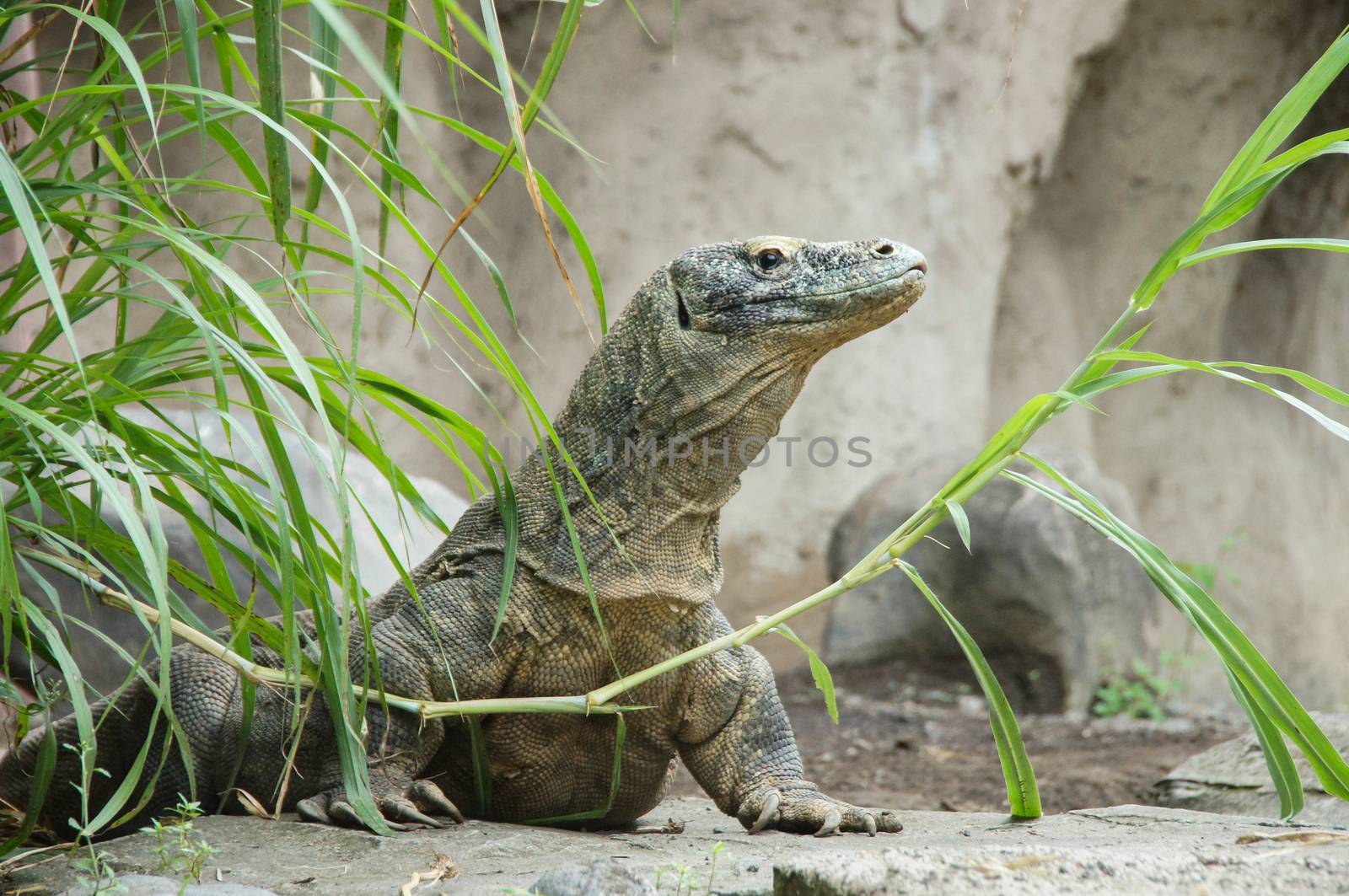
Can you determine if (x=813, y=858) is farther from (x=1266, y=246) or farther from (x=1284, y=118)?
(x=1284, y=118)

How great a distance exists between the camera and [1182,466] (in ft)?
40.9

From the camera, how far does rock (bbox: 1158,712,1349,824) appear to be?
→ 4082 mm

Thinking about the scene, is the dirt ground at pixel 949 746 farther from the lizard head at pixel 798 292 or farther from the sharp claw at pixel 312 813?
the sharp claw at pixel 312 813

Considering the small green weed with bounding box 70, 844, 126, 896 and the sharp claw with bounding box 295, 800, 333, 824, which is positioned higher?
the small green weed with bounding box 70, 844, 126, 896

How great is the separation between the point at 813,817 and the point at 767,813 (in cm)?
12

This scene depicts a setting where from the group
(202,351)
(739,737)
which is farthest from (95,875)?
(739,737)

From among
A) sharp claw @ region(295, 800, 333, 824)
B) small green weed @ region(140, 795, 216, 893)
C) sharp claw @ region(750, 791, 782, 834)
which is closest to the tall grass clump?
small green weed @ region(140, 795, 216, 893)

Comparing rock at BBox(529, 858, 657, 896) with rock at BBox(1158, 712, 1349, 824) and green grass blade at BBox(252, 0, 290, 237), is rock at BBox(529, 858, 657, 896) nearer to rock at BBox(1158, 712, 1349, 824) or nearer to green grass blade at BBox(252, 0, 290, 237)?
green grass blade at BBox(252, 0, 290, 237)

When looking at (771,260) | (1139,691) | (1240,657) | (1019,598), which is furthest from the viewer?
(1019,598)

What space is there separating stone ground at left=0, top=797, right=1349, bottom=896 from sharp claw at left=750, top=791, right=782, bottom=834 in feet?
0.17

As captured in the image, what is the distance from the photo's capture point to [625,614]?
3404 millimetres

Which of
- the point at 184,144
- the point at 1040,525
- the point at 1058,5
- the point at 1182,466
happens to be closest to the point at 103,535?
the point at 184,144

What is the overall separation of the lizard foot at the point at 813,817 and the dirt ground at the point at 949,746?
177cm

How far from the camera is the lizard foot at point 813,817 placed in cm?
327
